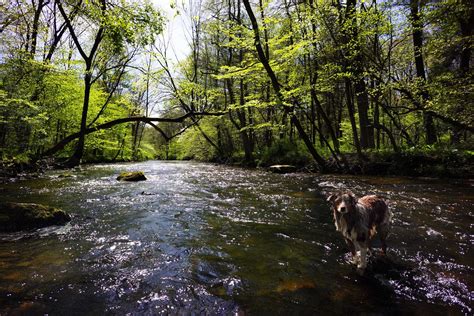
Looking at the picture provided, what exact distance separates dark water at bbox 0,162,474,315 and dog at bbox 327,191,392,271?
40cm

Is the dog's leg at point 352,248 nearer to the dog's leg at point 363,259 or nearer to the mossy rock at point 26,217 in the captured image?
the dog's leg at point 363,259

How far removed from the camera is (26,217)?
5.88 m

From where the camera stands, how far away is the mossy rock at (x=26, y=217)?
571 centimetres

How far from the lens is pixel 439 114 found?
421 inches

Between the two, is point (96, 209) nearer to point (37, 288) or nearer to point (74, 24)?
point (37, 288)

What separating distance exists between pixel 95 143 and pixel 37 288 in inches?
971

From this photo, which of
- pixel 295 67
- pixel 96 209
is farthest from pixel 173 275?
pixel 295 67

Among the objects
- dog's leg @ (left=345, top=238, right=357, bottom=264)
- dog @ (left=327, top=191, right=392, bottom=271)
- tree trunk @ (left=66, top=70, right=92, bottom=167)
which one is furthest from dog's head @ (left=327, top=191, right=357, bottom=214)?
tree trunk @ (left=66, top=70, right=92, bottom=167)

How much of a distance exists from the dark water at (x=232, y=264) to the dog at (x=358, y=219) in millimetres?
397

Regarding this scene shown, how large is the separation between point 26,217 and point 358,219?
6.64 m

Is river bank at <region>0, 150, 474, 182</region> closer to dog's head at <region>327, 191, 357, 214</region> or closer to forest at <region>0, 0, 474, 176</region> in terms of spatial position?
forest at <region>0, 0, 474, 176</region>

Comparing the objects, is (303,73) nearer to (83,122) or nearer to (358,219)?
(83,122)

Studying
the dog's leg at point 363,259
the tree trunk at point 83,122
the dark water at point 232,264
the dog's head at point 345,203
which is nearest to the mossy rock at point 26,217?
the dark water at point 232,264

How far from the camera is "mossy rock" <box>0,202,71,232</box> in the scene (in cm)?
571
